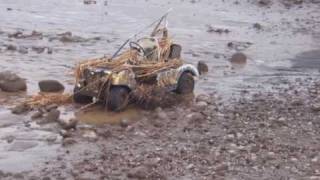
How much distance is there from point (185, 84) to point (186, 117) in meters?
2.32

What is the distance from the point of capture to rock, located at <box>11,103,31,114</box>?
15.2 metres

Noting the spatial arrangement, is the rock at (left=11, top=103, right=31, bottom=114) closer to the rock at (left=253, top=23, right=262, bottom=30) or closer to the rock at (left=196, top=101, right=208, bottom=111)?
the rock at (left=196, top=101, right=208, bottom=111)

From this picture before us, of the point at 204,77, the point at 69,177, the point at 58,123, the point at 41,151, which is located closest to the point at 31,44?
the point at 204,77

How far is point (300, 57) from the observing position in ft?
85.1

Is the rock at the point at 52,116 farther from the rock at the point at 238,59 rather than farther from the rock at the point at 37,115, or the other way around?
the rock at the point at 238,59

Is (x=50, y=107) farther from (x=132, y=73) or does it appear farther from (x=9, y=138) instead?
(x=9, y=138)

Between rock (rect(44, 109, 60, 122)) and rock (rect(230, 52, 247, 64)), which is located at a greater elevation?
rock (rect(230, 52, 247, 64))

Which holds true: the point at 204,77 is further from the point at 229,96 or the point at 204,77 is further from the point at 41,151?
the point at 41,151

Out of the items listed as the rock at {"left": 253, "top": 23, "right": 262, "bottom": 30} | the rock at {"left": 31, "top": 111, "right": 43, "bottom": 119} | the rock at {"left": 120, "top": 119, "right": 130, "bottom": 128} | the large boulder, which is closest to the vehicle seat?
the rock at {"left": 120, "top": 119, "right": 130, "bottom": 128}

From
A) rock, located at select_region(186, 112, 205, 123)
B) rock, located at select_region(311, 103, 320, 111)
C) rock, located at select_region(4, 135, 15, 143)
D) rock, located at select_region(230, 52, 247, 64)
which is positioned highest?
A: rock, located at select_region(230, 52, 247, 64)

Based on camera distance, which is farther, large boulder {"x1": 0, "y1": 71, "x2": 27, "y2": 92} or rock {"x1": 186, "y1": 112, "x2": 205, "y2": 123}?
large boulder {"x1": 0, "y1": 71, "x2": 27, "y2": 92}

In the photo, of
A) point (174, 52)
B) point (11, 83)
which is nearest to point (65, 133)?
point (11, 83)

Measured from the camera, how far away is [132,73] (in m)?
15.9

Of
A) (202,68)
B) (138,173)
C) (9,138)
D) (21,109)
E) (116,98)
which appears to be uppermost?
(202,68)
